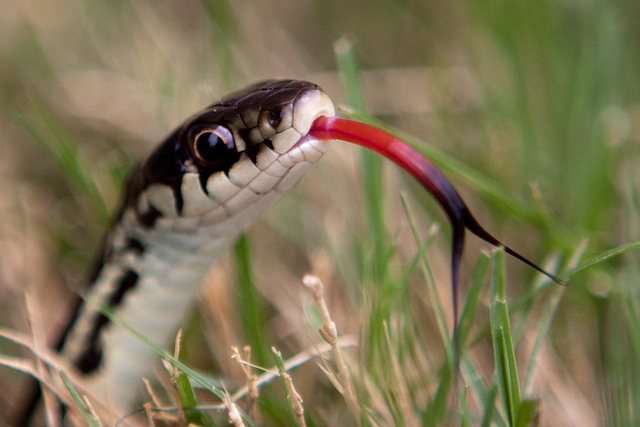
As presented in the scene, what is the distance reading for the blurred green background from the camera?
1263 millimetres

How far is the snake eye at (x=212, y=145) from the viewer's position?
987 mm

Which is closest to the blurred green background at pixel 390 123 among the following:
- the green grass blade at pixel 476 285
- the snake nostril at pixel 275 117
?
the green grass blade at pixel 476 285

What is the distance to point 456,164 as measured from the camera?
118 cm

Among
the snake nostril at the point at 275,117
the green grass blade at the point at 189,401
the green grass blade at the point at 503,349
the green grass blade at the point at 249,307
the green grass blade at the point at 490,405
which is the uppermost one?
the snake nostril at the point at 275,117

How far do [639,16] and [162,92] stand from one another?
165cm

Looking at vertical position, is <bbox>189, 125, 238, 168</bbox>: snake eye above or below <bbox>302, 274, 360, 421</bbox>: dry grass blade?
above

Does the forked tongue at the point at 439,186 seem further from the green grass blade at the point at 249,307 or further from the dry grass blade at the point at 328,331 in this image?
the green grass blade at the point at 249,307

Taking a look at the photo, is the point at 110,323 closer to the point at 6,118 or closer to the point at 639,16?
the point at 6,118

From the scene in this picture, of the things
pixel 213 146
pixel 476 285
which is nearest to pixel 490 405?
pixel 476 285

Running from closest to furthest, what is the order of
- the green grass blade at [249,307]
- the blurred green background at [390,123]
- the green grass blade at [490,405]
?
the green grass blade at [490,405] → the green grass blade at [249,307] → the blurred green background at [390,123]

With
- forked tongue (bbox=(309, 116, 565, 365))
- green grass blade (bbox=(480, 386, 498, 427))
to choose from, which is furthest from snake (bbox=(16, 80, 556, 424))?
green grass blade (bbox=(480, 386, 498, 427))

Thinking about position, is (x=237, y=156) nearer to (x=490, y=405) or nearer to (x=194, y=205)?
(x=194, y=205)

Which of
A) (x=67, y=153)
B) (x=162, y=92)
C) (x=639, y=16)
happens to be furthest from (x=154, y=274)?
(x=639, y=16)

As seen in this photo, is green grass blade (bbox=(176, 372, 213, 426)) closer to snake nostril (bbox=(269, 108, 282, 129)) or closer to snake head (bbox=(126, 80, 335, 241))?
snake head (bbox=(126, 80, 335, 241))
